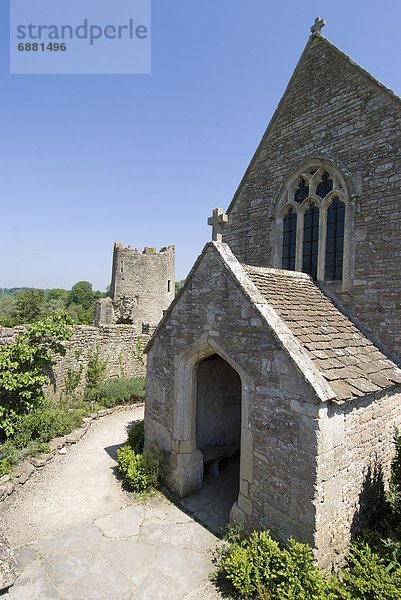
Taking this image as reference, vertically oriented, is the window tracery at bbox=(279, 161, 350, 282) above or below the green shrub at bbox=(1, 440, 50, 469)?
above

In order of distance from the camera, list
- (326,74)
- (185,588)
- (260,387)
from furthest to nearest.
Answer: (326,74) → (260,387) → (185,588)

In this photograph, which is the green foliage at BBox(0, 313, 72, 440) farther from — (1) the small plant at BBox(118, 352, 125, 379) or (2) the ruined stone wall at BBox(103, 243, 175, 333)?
→ (2) the ruined stone wall at BBox(103, 243, 175, 333)

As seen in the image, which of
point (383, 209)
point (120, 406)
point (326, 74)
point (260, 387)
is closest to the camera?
point (260, 387)

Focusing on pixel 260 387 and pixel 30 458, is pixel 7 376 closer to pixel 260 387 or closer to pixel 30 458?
pixel 30 458

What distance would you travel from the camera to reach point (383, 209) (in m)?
7.45

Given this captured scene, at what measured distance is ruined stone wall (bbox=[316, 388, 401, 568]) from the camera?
15.0 ft

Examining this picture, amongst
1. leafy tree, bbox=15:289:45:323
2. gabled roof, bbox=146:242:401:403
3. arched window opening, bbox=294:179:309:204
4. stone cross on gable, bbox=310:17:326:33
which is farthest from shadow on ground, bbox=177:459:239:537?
leafy tree, bbox=15:289:45:323

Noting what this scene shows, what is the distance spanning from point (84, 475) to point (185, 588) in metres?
4.15

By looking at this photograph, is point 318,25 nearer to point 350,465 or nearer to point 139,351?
point 350,465

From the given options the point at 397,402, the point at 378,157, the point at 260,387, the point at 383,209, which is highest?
the point at 378,157

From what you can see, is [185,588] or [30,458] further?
[30,458]

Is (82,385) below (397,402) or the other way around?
below

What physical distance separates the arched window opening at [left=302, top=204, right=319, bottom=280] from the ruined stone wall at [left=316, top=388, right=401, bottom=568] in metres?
4.35

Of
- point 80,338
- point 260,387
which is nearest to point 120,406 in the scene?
point 80,338
